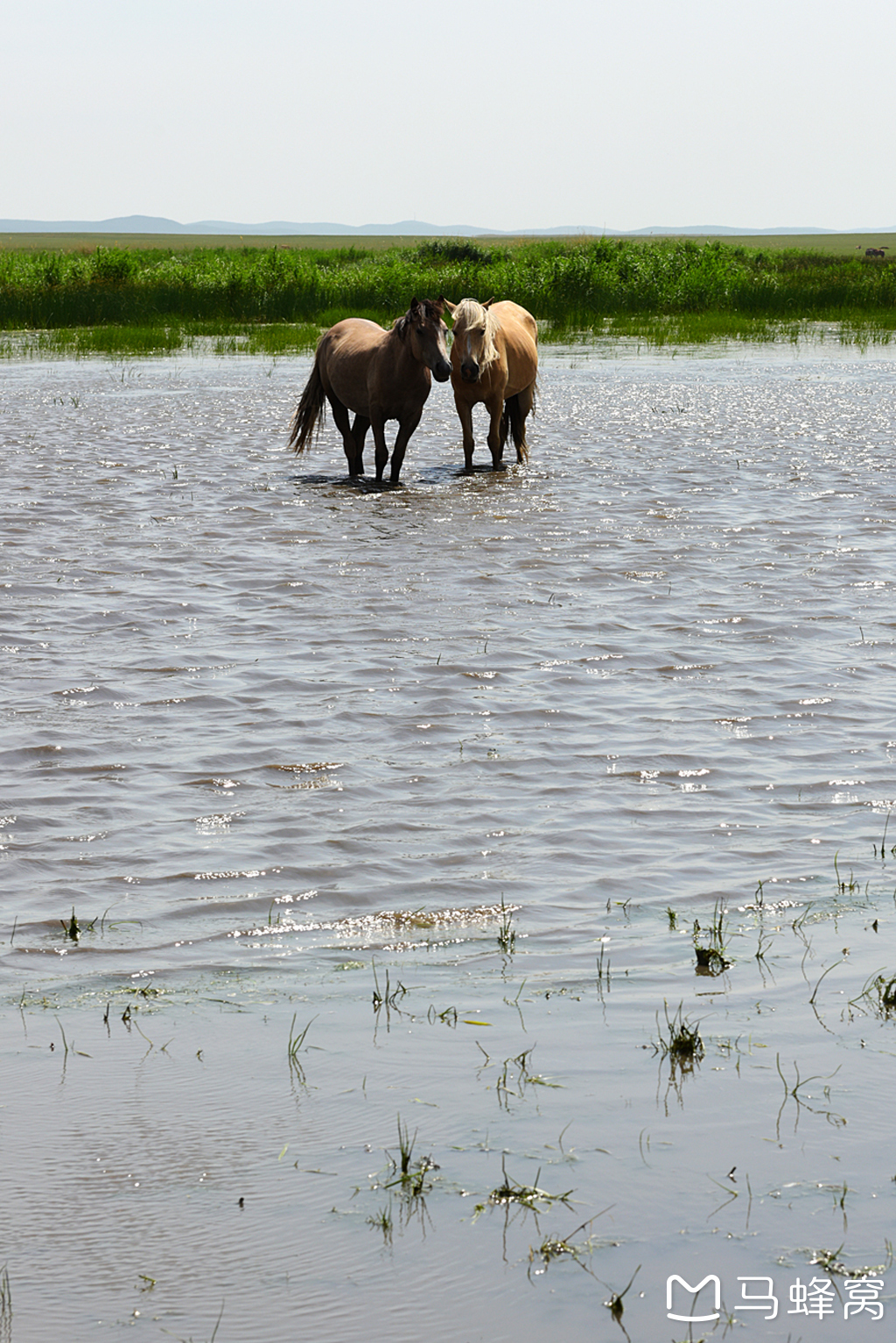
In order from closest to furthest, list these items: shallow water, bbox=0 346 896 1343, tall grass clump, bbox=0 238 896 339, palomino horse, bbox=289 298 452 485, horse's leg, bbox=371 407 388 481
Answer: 1. shallow water, bbox=0 346 896 1343
2. palomino horse, bbox=289 298 452 485
3. horse's leg, bbox=371 407 388 481
4. tall grass clump, bbox=0 238 896 339

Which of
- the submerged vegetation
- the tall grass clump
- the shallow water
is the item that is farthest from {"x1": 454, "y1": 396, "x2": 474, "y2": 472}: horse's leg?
the tall grass clump

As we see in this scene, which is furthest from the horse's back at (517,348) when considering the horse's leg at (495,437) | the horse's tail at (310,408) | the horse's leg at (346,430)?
the horse's tail at (310,408)

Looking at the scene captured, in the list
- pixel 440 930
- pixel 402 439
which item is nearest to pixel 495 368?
pixel 402 439

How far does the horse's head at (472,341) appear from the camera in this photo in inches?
517

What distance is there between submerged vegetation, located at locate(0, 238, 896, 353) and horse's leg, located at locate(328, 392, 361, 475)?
16078mm

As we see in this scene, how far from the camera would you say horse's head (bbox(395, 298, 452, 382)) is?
12.8 meters

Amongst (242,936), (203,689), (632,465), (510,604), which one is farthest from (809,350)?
(242,936)

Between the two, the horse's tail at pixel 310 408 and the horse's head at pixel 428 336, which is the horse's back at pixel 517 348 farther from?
the horse's tail at pixel 310 408

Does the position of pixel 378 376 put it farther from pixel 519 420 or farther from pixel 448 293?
pixel 448 293

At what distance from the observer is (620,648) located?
7.76 meters

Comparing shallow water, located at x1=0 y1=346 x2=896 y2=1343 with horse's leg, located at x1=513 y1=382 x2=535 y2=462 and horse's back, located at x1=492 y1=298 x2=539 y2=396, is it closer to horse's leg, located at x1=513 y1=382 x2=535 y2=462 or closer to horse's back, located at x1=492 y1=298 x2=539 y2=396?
horse's back, located at x1=492 y1=298 x2=539 y2=396

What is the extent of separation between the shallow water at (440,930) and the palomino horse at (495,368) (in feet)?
10.5

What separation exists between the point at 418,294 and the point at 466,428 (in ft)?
77.1

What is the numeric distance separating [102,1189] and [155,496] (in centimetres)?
1053
